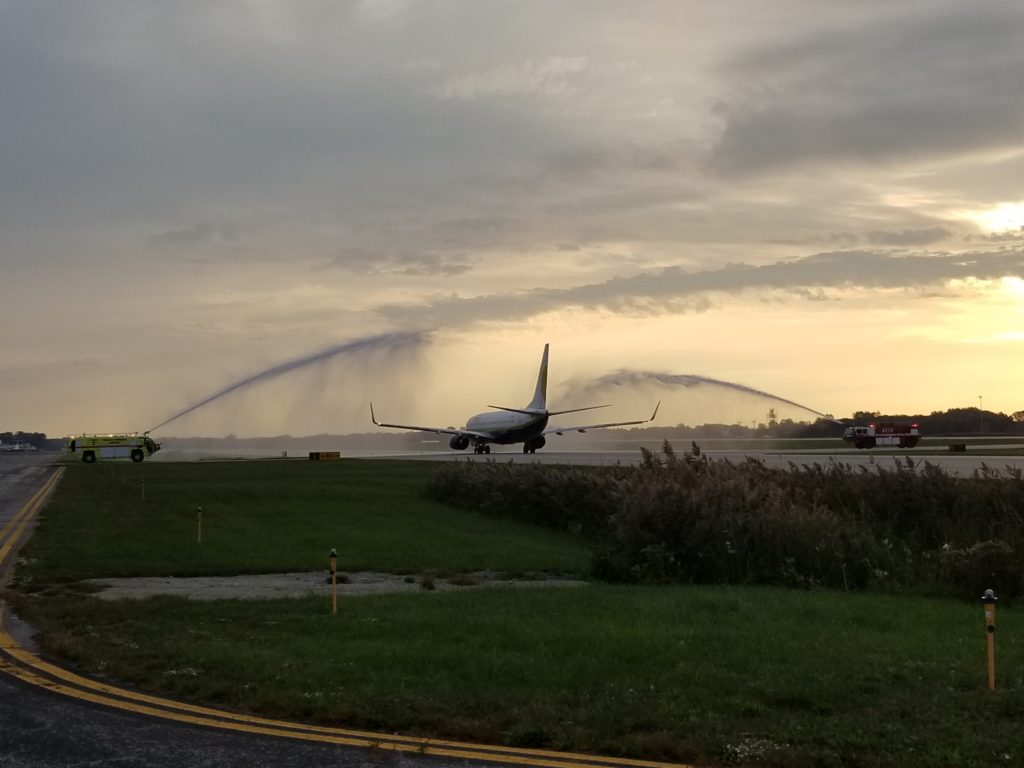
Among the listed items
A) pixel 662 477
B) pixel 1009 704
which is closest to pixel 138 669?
pixel 1009 704

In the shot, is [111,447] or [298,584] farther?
[111,447]

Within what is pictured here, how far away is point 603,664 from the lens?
449 inches

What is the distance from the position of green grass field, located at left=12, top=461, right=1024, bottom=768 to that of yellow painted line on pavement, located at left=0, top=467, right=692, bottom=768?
0.95 ft

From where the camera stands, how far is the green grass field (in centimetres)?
867

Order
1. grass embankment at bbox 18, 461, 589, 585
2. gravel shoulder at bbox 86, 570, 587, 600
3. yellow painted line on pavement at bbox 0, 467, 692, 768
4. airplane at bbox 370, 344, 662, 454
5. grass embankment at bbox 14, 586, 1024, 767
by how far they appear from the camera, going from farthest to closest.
→ airplane at bbox 370, 344, 662, 454
grass embankment at bbox 18, 461, 589, 585
gravel shoulder at bbox 86, 570, 587, 600
grass embankment at bbox 14, 586, 1024, 767
yellow painted line on pavement at bbox 0, 467, 692, 768

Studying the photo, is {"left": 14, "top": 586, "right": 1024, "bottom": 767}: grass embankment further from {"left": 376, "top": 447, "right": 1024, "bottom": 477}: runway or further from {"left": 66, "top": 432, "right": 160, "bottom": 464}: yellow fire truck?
{"left": 66, "top": 432, "right": 160, "bottom": 464}: yellow fire truck

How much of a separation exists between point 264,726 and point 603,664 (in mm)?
3893

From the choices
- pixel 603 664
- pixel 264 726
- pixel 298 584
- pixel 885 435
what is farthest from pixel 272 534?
pixel 885 435

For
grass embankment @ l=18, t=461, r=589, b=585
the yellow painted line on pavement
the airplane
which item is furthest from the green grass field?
the airplane

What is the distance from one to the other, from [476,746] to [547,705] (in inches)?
49.5

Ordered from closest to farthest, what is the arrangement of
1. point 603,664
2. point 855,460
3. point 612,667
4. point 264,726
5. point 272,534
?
point 264,726
point 612,667
point 603,664
point 272,534
point 855,460

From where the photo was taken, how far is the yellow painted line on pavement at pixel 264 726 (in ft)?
26.8

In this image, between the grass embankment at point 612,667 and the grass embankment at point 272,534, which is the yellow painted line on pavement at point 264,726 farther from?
the grass embankment at point 272,534

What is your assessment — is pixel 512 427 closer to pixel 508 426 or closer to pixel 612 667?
pixel 508 426
